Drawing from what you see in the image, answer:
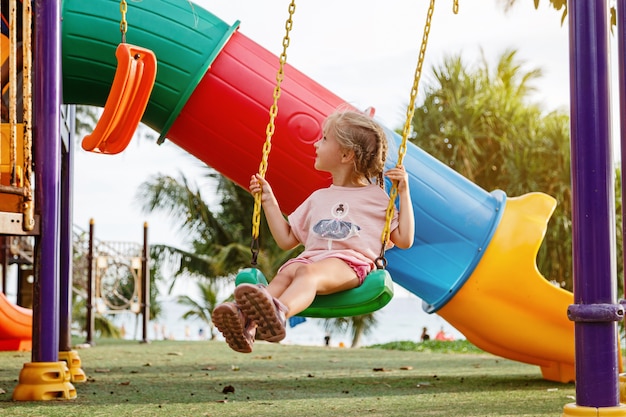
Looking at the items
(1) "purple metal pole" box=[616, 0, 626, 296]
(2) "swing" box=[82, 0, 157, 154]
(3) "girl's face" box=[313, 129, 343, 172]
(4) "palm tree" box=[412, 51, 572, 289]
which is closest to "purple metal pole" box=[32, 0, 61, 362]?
(2) "swing" box=[82, 0, 157, 154]

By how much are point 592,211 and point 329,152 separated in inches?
51.8

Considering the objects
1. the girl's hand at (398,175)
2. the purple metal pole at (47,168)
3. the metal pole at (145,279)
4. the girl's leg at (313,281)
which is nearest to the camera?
the girl's leg at (313,281)

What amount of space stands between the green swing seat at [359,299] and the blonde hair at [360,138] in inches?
23.4

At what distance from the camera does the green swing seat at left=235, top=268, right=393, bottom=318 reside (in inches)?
139

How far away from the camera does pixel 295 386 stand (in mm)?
6195

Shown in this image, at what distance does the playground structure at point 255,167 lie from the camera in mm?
5238

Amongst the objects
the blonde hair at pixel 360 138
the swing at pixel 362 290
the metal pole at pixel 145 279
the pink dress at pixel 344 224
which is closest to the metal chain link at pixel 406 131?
the swing at pixel 362 290

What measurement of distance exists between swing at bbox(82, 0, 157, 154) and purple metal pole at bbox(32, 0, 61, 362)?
0.76 ft

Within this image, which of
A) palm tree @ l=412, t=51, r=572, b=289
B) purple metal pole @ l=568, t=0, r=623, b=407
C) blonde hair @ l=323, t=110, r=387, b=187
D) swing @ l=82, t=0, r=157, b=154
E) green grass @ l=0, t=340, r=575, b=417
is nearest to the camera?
blonde hair @ l=323, t=110, r=387, b=187

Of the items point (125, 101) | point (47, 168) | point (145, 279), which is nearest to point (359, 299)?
point (125, 101)

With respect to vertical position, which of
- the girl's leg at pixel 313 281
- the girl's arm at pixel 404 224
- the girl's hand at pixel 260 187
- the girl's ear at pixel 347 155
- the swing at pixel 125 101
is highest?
the swing at pixel 125 101

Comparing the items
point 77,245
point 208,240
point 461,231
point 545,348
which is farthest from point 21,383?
point 208,240

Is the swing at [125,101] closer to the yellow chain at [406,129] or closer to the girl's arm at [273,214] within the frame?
the girl's arm at [273,214]

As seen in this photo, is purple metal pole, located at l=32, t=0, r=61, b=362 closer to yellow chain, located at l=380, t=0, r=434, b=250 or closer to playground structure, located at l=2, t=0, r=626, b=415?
playground structure, located at l=2, t=0, r=626, b=415
